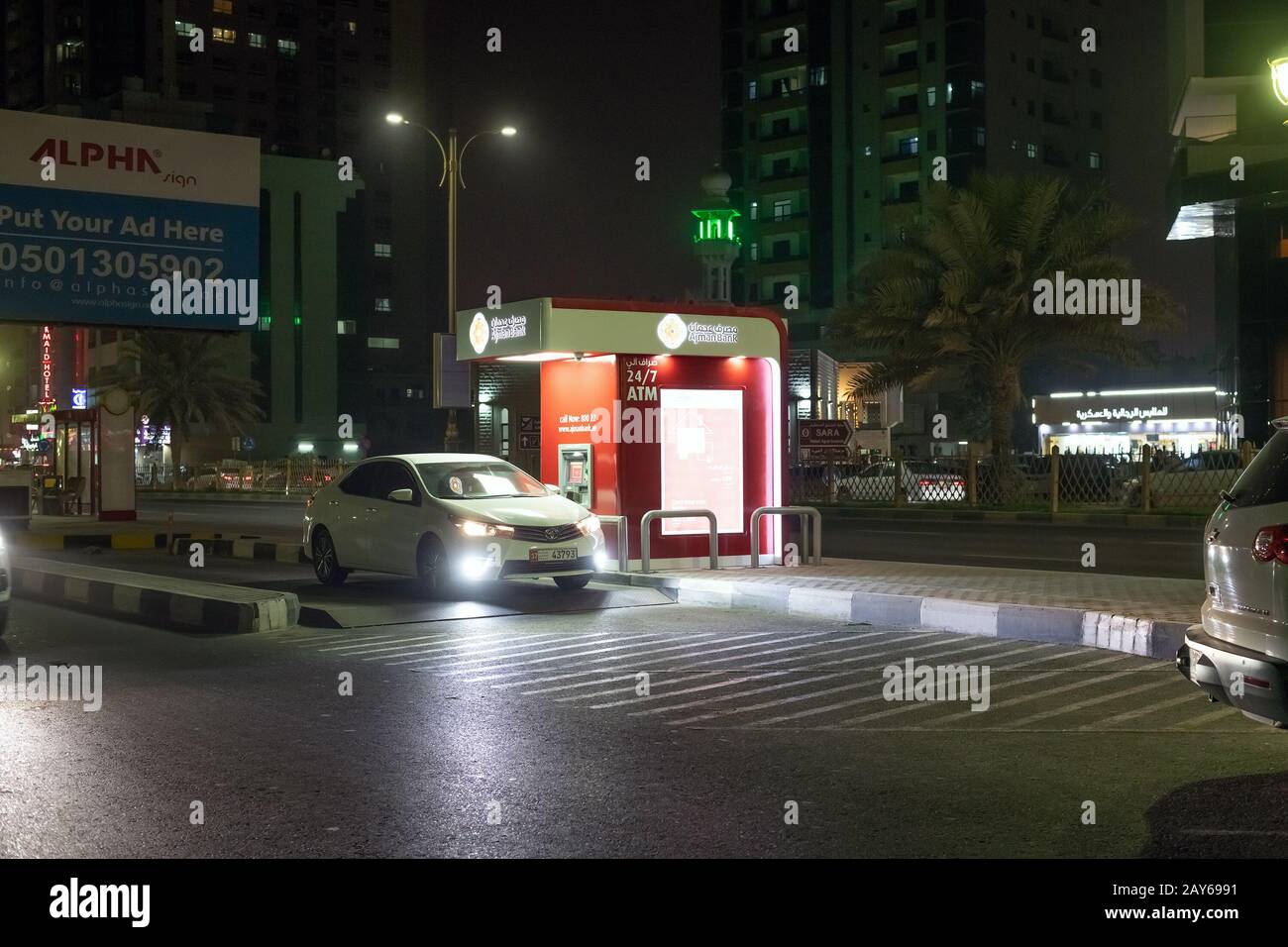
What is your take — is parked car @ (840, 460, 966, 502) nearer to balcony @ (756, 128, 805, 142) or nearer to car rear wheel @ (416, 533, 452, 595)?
car rear wheel @ (416, 533, 452, 595)

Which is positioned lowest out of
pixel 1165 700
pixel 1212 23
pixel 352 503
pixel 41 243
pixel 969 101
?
pixel 1165 700

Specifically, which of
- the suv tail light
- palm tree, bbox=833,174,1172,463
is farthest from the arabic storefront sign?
the suv tail light

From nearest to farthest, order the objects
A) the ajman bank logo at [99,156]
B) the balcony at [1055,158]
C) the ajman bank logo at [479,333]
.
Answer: the ajman bank logo at [479,333]
the ajman bank logo at [99,156]
the balcony at [1055,158]

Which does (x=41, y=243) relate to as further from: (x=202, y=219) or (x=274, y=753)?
(x=274, y=753)

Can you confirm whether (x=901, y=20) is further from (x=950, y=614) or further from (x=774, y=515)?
(x=950, y=614)

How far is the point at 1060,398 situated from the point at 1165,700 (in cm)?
6987

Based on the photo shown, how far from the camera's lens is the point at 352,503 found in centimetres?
1562

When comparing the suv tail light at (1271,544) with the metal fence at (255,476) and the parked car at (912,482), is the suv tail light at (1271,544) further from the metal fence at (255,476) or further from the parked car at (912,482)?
the metal fence at (255,476)

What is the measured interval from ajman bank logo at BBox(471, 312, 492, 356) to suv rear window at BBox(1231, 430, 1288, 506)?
37.3 ft

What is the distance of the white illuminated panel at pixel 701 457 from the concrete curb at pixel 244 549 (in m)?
6.33

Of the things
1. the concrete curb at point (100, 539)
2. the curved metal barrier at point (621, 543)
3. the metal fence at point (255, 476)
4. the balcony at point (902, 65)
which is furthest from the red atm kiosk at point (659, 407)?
the balcony at point (902, 65)

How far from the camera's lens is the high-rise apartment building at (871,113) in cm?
8581

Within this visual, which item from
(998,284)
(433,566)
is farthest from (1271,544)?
(998,284)
